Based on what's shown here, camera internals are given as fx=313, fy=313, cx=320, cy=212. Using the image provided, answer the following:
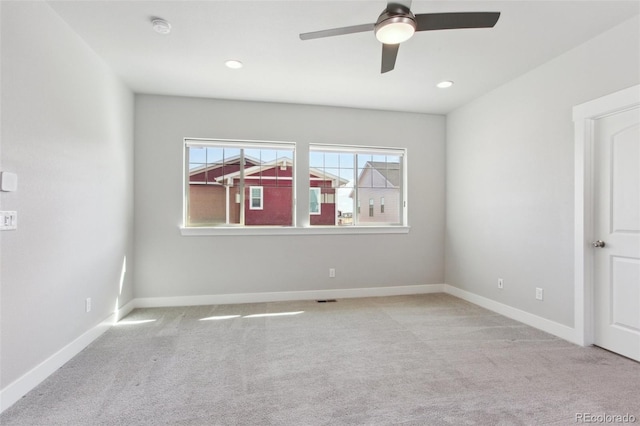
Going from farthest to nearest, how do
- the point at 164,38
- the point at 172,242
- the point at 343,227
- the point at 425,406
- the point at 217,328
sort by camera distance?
the point at 343,227, the point at 172,242, the point at 217,328, the point at 164,38, the point at 425,406

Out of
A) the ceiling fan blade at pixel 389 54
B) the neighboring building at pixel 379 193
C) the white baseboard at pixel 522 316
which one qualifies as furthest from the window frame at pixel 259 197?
the white baseboard at pixel 522 316

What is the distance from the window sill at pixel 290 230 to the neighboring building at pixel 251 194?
143mm

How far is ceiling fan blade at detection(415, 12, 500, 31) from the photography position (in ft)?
6.07

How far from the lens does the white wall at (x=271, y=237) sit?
3.84 meters

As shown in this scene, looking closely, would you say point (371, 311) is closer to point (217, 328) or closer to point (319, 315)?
point (319, 315)

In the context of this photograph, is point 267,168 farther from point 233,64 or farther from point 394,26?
point 394,26

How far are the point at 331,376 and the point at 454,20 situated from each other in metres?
2.46

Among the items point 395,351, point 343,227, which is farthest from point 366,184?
point 395,351

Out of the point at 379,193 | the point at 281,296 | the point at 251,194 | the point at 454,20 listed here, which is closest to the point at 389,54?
the point at 454,20

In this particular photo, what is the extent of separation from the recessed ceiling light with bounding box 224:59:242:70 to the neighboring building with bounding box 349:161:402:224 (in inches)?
85.7

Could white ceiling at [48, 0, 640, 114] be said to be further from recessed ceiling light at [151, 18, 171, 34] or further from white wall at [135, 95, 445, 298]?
white wall at [135, 95, 445, 298]

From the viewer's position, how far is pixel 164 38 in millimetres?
2568

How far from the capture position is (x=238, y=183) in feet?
13.6

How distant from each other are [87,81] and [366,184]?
3305 mm
